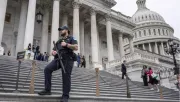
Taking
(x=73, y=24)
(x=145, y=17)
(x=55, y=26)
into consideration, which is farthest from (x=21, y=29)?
(x=145, y=17)

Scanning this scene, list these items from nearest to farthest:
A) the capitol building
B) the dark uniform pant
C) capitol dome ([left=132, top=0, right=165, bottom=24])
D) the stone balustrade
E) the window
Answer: the dark uniform pant, the capitol building, the stone balustrade, the window, capitol dome ([left=132, top=0, right=165, bottom=24])

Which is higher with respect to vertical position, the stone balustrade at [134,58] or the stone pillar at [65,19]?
the stone pillar at [65,19]

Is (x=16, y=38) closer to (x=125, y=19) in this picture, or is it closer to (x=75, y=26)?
(x=75, y=26)

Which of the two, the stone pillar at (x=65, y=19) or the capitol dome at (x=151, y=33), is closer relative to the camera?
the stone pillar at (x=65, y=19)

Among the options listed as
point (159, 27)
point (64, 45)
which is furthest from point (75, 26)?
point (159, 27)

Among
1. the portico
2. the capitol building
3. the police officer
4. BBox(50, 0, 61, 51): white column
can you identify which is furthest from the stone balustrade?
the police officer

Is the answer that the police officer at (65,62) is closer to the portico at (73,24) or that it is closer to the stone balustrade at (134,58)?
the portico at (73,24)

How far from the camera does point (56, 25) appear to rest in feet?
69.6

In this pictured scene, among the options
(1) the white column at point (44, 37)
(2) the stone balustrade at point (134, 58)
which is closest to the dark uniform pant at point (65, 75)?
(2) the stone balustrade at point (134, 58)

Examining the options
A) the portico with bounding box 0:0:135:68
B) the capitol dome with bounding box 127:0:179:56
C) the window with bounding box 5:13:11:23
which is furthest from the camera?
the capitol dome with bounding box 127:0:179:56

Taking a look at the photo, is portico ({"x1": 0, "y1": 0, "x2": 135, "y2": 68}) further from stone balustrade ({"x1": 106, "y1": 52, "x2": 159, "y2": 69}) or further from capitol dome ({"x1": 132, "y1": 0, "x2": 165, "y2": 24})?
capitol dome ({"x1": 132, "y1": 0, "x2": 165, "y2": 24})

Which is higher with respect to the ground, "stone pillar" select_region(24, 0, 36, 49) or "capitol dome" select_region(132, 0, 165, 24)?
"capitol dome" select_region(132, 0, 165, 24)

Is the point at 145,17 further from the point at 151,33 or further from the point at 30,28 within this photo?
the point at 30,28

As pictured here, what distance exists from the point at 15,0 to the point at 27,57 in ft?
39.6
